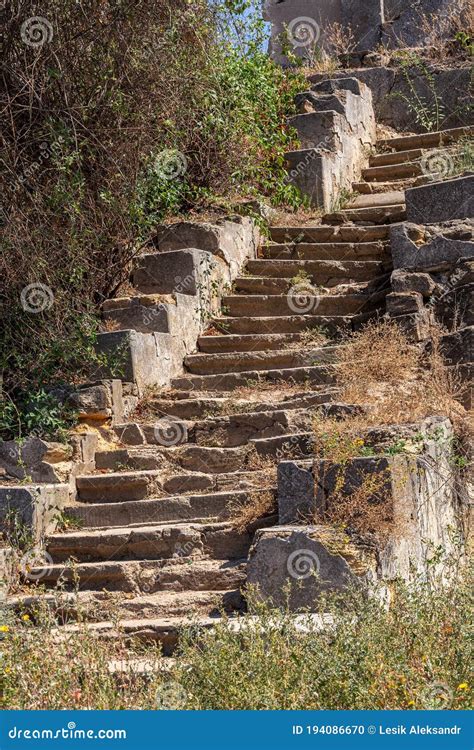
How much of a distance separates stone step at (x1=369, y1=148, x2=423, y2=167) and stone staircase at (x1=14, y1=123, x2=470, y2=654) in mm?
1698

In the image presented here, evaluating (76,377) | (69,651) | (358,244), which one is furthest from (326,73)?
(69,651)

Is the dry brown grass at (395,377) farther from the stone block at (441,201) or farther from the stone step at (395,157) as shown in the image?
the stone step at (395,157)

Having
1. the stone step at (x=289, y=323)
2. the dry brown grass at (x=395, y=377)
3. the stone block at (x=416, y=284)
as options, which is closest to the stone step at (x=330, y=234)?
the stone step at (x=289, y=323)

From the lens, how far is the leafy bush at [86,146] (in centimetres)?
937

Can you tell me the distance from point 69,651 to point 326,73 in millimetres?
11773

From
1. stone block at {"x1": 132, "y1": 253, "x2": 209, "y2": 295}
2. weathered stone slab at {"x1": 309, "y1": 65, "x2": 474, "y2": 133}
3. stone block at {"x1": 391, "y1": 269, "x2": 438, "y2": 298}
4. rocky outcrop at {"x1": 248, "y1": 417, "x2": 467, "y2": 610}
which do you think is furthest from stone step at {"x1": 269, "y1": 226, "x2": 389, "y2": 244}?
rocky outcrop at {"x1": 248, "y1": 417, "x2": 467, "y2": 610}

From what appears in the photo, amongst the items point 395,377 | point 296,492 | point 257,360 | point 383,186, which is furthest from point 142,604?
point 383,186

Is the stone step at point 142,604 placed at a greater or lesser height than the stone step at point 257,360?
lesser

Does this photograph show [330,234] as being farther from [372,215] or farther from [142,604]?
[142,604]

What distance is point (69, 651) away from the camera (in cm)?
551

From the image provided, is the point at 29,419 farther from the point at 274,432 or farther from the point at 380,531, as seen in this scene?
the point at 380,531

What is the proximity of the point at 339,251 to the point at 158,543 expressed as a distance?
4859mm

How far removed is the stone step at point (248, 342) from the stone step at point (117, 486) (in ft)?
A: 7.31

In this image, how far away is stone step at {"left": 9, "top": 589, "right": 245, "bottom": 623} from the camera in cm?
672
